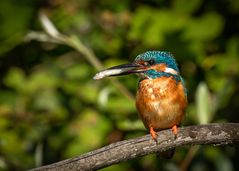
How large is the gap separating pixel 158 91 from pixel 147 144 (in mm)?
828

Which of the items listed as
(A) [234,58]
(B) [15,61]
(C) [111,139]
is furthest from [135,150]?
(B) [15,61]

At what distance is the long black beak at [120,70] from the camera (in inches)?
162

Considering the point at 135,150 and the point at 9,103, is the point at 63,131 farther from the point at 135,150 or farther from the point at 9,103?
the point at 135,150

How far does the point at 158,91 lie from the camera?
174 inches

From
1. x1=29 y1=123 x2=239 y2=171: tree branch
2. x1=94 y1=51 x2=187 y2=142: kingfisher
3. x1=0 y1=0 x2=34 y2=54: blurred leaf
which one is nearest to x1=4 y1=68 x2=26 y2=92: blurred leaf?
x1=0 y1=0 x2=34 y2=54: blurred leaf

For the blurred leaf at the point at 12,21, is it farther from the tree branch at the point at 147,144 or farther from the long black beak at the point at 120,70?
the tree branch at the point at 147,144

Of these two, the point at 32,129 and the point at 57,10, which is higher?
the point at 57,10

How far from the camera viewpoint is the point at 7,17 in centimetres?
542

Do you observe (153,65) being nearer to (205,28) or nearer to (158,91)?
(158,91)

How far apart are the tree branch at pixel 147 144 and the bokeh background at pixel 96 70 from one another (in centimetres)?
135

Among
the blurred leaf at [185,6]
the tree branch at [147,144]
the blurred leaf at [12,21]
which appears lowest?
the tree branch at [147,144]

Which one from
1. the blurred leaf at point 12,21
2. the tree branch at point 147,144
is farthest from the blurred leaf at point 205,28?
the tree branch at point 147,144

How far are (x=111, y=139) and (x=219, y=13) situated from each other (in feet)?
4.79

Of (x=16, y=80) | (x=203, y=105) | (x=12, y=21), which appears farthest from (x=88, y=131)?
(x=203, y=105)
